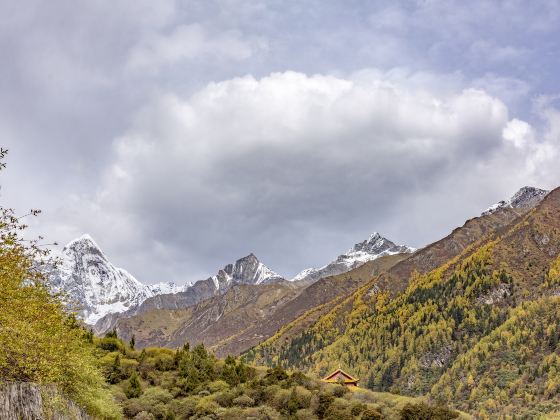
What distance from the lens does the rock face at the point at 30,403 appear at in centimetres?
2062

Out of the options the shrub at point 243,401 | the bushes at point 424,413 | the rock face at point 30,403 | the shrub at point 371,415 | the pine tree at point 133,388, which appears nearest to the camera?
the rock face at point 30,403

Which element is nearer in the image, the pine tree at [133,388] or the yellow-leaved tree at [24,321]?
the yellow-leaved tree at [24,321]

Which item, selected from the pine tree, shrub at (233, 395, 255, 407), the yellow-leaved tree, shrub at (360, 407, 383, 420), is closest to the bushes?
shrub at (360, 407, 383, 420)

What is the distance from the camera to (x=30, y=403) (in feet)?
73.8

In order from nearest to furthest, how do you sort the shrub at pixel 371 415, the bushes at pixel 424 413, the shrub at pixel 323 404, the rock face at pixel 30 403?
the rock face at pixel 30 403, the shrub at pixel 371 415, the bushes at pixel 424 413, the shrub at pixel 323 404

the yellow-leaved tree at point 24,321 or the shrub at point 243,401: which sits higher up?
the yellow-leaved tree at point 24,321

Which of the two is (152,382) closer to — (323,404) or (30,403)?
(323,404)

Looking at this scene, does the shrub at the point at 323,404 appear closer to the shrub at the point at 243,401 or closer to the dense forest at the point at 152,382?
the dense forest at the point at 152,382

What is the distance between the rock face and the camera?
2062 cm

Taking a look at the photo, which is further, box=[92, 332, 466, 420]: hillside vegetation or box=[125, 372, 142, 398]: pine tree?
box=[125, 372, 142, 398]: pine tree

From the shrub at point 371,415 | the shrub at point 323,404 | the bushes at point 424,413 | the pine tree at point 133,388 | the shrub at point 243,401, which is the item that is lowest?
the bushes at point 424,413

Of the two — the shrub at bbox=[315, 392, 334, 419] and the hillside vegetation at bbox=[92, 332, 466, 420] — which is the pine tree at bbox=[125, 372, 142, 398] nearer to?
the hillside vegetation at bbox=[92, 332, 466, 420]

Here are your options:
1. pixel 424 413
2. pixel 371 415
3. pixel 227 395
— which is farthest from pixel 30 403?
pixel 424 413

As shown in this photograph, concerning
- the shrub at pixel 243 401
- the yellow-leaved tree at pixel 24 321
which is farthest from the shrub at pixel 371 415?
the yellow-leaved tree at pixel 24 321
